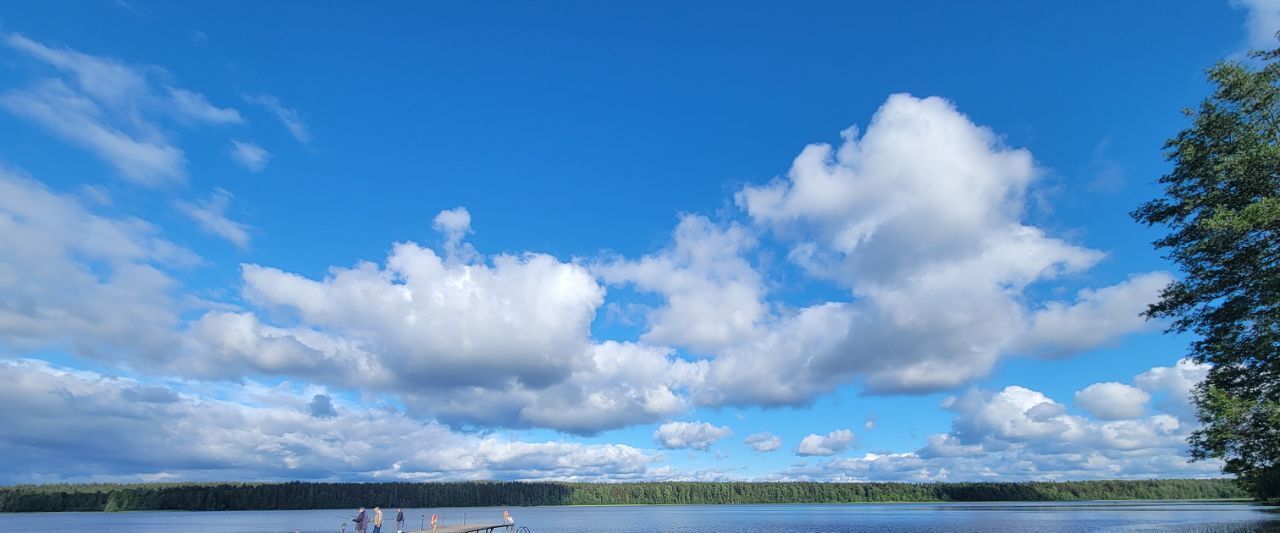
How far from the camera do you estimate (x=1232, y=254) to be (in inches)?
876

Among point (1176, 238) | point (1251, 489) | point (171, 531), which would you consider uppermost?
point (1176, 238)

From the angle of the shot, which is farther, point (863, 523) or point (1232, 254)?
point (863, 523)

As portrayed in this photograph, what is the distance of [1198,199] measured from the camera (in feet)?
74.5

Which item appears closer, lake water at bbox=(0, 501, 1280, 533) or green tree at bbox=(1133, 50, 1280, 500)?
green tree at bbox=(1133, 50, 1280, 500)

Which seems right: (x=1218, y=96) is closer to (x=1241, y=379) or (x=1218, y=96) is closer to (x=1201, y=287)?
(x=1201, y=287)

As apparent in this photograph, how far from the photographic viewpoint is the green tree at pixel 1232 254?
21.0 metres

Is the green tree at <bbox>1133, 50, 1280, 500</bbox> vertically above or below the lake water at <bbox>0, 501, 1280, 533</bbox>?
above

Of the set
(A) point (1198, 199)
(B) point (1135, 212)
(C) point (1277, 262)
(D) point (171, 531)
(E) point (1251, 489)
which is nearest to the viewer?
(C) point (1277, 262)

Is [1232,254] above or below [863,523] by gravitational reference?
above

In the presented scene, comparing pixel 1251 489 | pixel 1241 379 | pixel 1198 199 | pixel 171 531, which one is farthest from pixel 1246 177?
pixel 171 531

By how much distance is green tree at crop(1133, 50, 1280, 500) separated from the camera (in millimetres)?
20984

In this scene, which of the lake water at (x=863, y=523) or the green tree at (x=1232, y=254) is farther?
the lake water at (x=863, y=523)

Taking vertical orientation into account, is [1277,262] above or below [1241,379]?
above

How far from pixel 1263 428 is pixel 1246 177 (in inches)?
304
